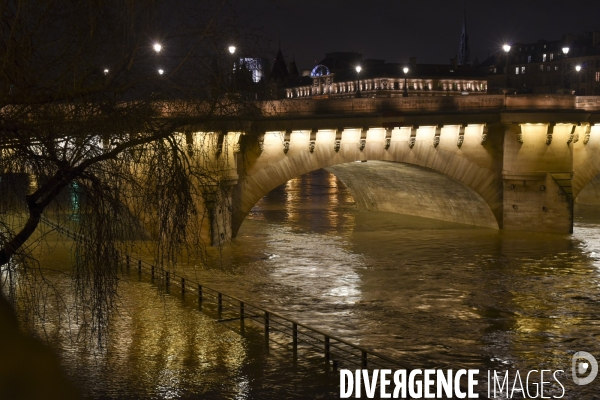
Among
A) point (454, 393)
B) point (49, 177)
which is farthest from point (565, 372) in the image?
point (49, 177)

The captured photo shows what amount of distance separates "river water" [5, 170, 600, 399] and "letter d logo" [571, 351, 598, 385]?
227 millimetres

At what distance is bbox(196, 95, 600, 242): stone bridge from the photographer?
111ft

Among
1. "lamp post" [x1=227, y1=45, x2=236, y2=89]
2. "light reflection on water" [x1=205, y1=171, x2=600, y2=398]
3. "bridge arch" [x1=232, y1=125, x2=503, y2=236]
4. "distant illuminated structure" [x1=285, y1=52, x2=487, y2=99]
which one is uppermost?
"distant illuminated structure" [x1=285, y1=52, x2=487, y2=99]

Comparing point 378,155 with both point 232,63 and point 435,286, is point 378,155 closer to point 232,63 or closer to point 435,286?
point 435,286

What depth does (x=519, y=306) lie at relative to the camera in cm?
2323

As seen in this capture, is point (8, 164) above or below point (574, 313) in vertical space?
above

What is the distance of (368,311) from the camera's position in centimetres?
2258

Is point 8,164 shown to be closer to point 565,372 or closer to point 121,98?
point 121,98

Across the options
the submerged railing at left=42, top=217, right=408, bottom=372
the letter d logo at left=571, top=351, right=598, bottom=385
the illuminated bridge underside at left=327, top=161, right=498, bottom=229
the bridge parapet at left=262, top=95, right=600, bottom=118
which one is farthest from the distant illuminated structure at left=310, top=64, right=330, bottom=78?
the letter d logo at left=571, top=351, right=598, bottom=385

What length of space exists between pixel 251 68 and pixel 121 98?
8.29 ft

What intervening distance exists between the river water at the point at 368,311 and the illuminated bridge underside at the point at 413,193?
157 centimetres

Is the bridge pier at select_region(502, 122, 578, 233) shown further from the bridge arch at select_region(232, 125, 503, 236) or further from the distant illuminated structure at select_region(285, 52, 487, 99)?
the distant illuminated structure at select_region(285, 52, 487, 99)

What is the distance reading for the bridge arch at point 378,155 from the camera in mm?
33844

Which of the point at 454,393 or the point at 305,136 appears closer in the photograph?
Answer: the point at 454,393
